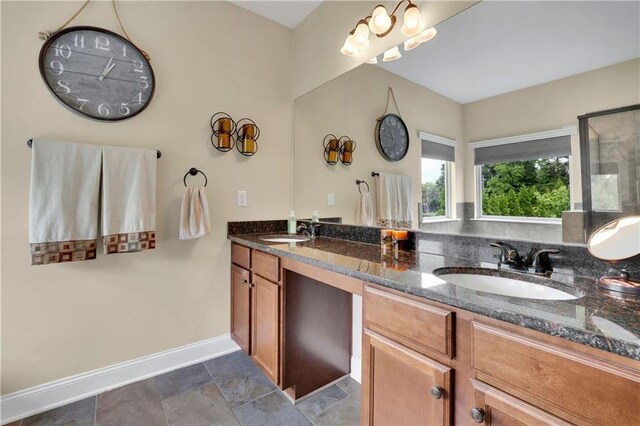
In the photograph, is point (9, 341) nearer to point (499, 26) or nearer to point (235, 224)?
point (235, 224)

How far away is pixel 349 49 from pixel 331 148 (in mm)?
651

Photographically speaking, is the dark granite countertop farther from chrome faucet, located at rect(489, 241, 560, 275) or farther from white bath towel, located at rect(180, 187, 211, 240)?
white bath towel, located at rect(180, 187, 211, 240)

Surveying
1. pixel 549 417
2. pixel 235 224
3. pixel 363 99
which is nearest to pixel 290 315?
pixel 235 224

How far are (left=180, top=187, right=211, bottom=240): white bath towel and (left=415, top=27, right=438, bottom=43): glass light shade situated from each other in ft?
5.15

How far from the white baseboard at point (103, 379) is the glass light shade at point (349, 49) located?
7.07 ft

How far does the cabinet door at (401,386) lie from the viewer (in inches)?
33.4

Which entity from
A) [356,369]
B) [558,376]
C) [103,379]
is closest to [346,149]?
[356,369]

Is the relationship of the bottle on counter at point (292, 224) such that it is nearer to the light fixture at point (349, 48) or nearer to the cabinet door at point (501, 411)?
the light fixture at point (349, 48)

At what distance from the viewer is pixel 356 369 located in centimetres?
188

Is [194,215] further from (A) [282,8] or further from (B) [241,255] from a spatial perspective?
(A) [282,8]

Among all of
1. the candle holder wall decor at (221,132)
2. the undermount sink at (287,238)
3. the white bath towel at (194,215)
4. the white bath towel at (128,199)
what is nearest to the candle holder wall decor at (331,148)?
the undermount sink at (287,238)

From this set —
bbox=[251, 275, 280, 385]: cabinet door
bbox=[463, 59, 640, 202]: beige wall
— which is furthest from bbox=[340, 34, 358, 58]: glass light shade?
bbox=[251, 275, 280, 385]: cabinet door

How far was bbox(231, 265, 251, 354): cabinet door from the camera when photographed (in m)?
1.91

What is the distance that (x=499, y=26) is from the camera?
123cm
